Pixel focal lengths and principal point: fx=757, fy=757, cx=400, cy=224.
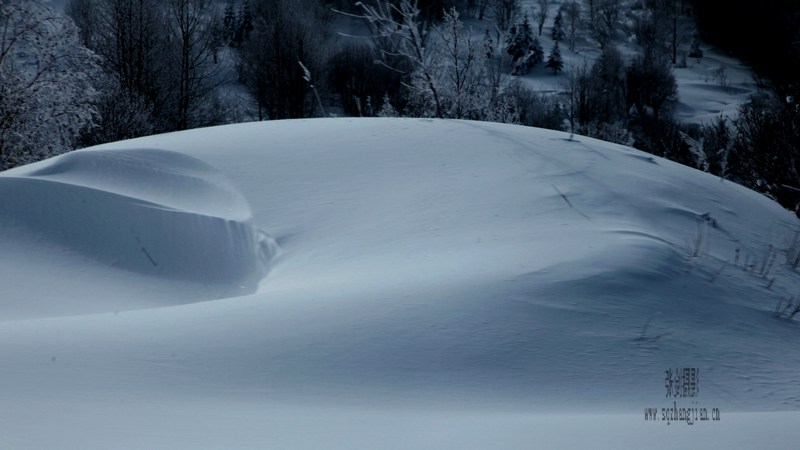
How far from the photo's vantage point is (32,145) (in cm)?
1464

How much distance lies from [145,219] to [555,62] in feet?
159

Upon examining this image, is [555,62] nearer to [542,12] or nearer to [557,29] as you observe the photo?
[557,29]

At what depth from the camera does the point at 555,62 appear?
50.3m

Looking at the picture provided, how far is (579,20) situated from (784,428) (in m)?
61.1

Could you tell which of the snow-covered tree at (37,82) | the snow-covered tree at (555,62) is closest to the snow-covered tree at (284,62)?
the snow-covered tree at (555,62)

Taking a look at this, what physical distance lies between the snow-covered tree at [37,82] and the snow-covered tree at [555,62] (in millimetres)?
39091

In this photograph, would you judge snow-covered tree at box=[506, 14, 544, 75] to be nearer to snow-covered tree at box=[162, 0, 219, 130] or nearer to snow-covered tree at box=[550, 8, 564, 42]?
snow-covered tree at box=[550, 8, 564, 42]

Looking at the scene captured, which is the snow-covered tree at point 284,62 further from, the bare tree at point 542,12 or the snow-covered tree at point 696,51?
the snow-covered tree at point 696,51

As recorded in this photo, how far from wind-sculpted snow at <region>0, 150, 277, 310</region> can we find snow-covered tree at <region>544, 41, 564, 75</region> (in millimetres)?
47795

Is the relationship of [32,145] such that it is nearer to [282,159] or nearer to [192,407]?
[282,159]

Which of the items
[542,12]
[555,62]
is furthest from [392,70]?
[542,12]

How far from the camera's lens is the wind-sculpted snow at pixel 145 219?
4156 millimetres

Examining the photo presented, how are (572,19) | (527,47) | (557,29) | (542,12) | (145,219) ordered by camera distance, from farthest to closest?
(542,12) → (572,19) → (557,29) → (527,47) → (145,219)

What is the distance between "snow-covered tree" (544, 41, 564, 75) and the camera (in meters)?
50.3
